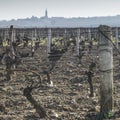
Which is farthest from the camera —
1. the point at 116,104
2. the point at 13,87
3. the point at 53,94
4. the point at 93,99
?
the point at 13,87

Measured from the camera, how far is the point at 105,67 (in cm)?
687

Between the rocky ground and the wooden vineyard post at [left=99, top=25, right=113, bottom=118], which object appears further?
the rocky ground

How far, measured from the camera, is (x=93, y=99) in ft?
29.8

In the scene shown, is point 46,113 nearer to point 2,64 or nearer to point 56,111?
point 56,111

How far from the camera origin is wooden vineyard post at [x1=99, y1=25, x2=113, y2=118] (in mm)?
6832

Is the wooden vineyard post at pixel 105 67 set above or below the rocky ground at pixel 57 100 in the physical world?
above

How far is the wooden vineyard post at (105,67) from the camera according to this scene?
683 centimetres

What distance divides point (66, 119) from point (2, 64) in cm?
1085

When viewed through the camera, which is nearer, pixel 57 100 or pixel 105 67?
pixel 105 67

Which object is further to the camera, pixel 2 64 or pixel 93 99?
pixel 2 64

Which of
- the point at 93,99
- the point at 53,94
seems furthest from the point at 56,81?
the point at 93,99

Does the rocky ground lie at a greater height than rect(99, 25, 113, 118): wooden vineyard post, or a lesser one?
lesser

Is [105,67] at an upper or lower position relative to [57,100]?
upper

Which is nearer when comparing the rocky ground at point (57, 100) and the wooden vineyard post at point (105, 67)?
the wooden vineyard post at point (105, 67)
